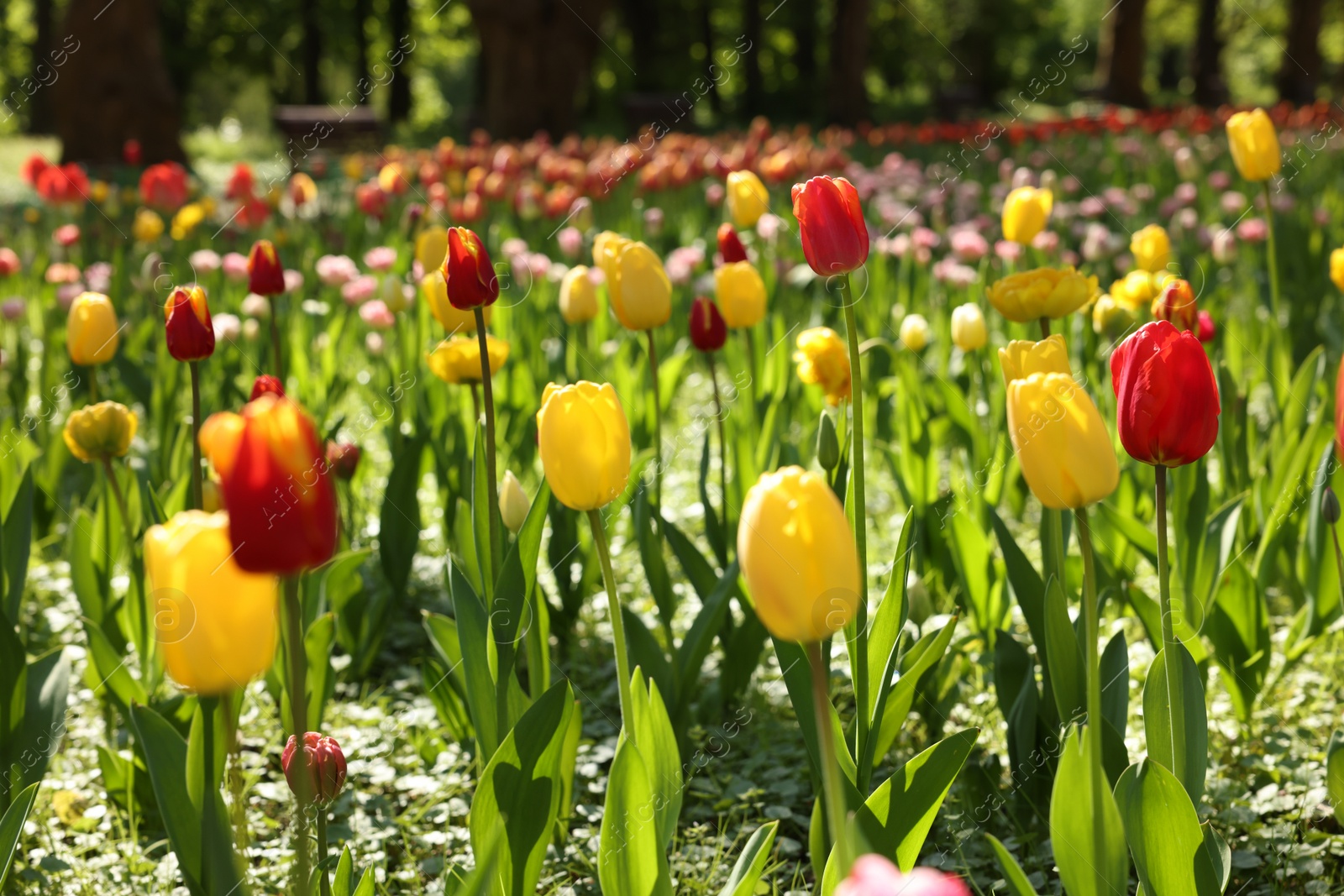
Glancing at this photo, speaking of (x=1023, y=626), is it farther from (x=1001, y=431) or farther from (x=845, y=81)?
(x=845, y=81)

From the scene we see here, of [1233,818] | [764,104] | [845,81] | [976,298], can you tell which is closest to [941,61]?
[764,104]

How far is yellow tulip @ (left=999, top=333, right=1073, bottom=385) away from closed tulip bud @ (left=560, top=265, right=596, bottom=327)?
1.36 m

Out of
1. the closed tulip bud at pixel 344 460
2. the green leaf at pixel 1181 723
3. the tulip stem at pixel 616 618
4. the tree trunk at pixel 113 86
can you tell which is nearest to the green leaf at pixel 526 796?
the tulip stem at pixel 616 618

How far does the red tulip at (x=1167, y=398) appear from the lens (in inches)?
46.2

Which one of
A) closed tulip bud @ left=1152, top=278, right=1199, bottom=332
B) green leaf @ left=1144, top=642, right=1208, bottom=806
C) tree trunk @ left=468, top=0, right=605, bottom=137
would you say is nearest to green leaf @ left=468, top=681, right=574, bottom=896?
green leaf @ left=1144, top=642, right=1208, bottom=806

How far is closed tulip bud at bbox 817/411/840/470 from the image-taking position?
171 centimetres

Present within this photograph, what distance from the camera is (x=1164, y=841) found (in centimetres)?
124

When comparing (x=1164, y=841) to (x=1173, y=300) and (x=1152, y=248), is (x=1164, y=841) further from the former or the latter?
(x=1152, y=248)

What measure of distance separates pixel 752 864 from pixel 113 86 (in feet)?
44.2

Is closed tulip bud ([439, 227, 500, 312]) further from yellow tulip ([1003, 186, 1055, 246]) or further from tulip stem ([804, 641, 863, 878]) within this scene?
yellow tulip ([1003, 186, 1055, 246])

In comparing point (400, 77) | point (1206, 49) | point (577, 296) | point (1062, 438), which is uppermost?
point (400, 77)

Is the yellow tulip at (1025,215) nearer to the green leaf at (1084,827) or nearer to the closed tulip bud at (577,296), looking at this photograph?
the closed tulip bud at (577,296)

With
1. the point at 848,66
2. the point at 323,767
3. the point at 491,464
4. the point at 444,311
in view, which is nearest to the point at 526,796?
the point at 323,767

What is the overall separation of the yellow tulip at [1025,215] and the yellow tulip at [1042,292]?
0.50 metres
